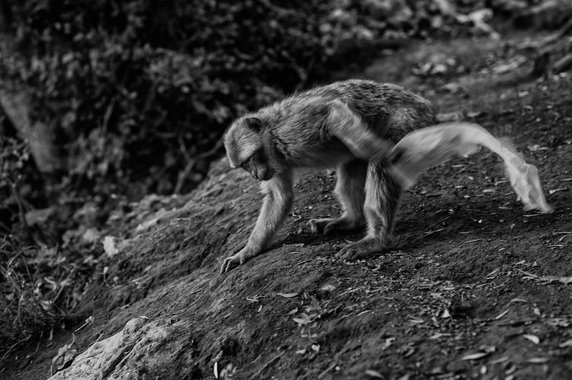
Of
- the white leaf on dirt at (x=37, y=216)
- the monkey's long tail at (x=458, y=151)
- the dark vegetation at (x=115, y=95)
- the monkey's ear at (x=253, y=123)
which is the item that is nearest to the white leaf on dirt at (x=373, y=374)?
the monkey's long tail at (x=458, y=151)

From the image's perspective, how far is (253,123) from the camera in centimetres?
467

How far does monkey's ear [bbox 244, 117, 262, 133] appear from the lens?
4.66 meters

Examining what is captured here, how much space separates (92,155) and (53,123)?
867 millimetres

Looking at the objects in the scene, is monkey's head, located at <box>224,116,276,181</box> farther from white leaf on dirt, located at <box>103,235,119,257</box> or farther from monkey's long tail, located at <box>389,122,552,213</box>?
white leaf on dirt, located at <box>103,235,119,257</box>

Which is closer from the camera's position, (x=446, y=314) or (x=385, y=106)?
(x=446, y=314)

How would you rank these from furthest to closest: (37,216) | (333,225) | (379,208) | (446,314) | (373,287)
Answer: (37,216) < (333,225) < (379,208) < (373,287) < (446,314)

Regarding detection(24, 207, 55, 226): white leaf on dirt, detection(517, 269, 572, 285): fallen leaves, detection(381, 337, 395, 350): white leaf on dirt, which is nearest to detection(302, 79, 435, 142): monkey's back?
detection(517, 269, 572, 285): fallen leaves

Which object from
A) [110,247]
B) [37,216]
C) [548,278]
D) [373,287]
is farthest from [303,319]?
[37,216]

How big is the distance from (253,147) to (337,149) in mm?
635

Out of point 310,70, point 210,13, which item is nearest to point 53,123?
point 210,13

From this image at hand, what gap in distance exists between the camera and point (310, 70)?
10781 millimetres

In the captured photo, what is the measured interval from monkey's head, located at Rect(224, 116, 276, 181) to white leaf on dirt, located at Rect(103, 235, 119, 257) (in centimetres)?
194

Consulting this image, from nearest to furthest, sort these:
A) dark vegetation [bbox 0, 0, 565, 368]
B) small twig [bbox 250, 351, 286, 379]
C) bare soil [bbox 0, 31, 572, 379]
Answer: bare soil [bbox 0, 31, 572, 379]
small twig [bbox 250, 351, 286, 379]
dark vegetation [bbox 0, 0, 565, 368]

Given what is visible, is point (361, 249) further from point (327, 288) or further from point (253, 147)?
point (253, 147)
